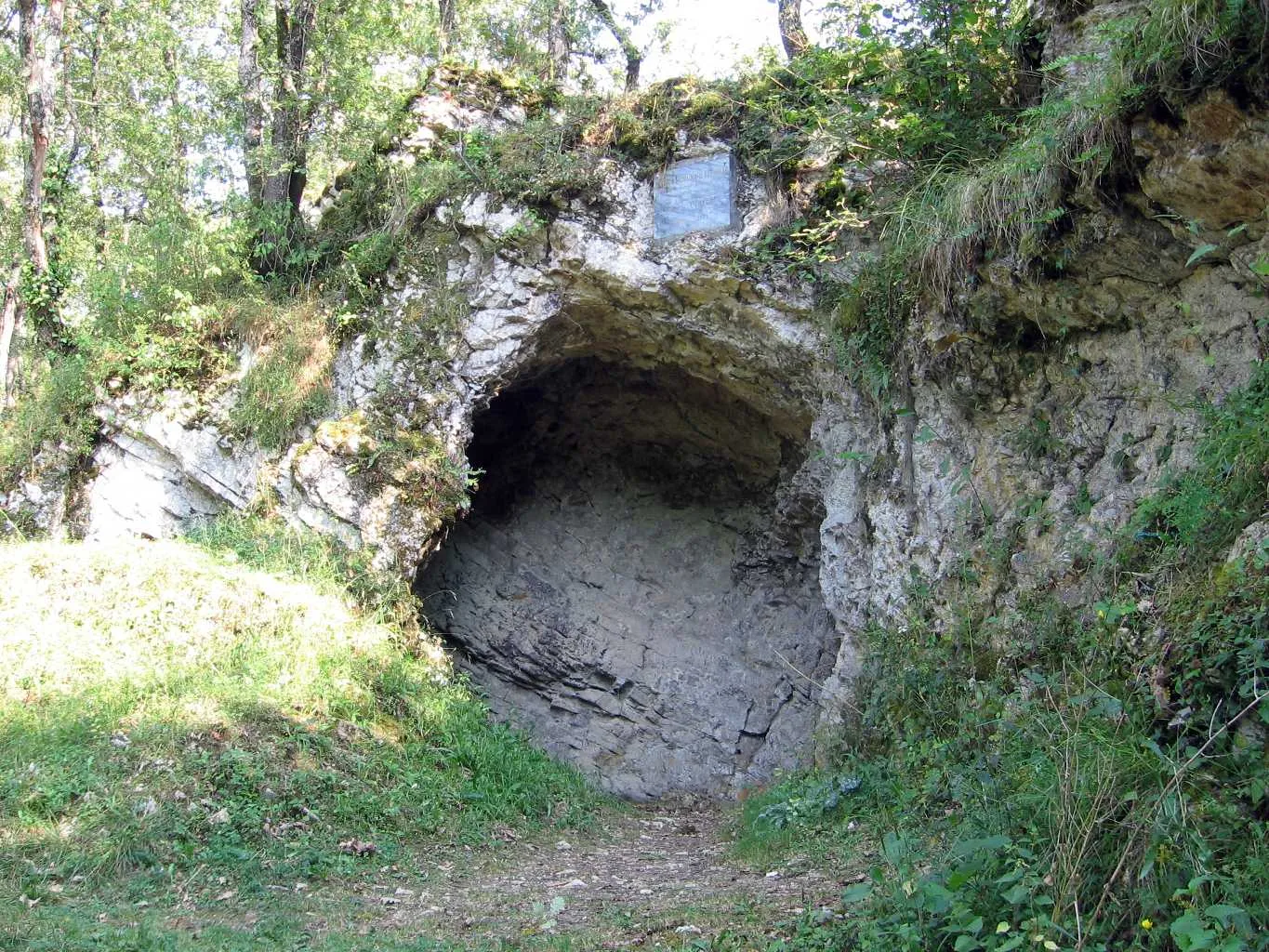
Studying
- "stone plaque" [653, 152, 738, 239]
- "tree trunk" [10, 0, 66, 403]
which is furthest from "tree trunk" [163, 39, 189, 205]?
"stone plaque" [653, 152, 738, 239]

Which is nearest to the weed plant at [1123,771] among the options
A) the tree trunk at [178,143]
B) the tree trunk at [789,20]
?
the tree trunk at [789,20]

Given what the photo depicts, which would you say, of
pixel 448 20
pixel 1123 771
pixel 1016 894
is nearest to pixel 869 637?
pixel 1123 771

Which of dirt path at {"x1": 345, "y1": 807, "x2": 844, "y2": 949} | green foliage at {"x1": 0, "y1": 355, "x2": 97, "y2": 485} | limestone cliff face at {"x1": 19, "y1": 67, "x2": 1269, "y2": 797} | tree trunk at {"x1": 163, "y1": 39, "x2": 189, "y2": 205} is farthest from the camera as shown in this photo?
tree trunk at {"x1": 163, "y1": 39, "x2": 189, "y2": 205}

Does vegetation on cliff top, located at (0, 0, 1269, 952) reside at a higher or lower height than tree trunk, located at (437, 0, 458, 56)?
lower

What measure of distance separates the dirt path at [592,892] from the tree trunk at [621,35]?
8.63 meters

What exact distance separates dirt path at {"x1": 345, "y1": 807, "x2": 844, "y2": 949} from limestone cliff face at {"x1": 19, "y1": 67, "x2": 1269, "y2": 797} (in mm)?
1710

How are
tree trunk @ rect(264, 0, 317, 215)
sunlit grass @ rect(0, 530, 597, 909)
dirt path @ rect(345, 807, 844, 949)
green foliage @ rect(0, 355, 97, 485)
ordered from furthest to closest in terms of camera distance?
tree trunk @ rect(264, 0, 317, 215), green foliage @ rect(0, 355, 97, 485), sunlit grass @ rect(0, 530, 597, 909), dirt path @ rect(345, 807, 844, 949)

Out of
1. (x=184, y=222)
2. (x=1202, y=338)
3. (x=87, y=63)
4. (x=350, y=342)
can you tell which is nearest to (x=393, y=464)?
(x=350, y=342)

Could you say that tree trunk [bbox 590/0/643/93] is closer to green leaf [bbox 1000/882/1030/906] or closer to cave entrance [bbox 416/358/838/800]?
cave entrance [bbox 416/358/838/800]

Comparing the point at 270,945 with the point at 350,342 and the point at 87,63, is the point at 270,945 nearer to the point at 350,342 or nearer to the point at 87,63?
the point at 350,342

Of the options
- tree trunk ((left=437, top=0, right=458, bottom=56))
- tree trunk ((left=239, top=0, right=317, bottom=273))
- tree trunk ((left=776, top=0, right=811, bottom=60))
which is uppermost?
tree trunk ((left=437, top=0, right=458, bottom=56))

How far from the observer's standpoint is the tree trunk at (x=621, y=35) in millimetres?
11102

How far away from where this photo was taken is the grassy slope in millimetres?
4527

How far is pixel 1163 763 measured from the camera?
3152 millimetres
